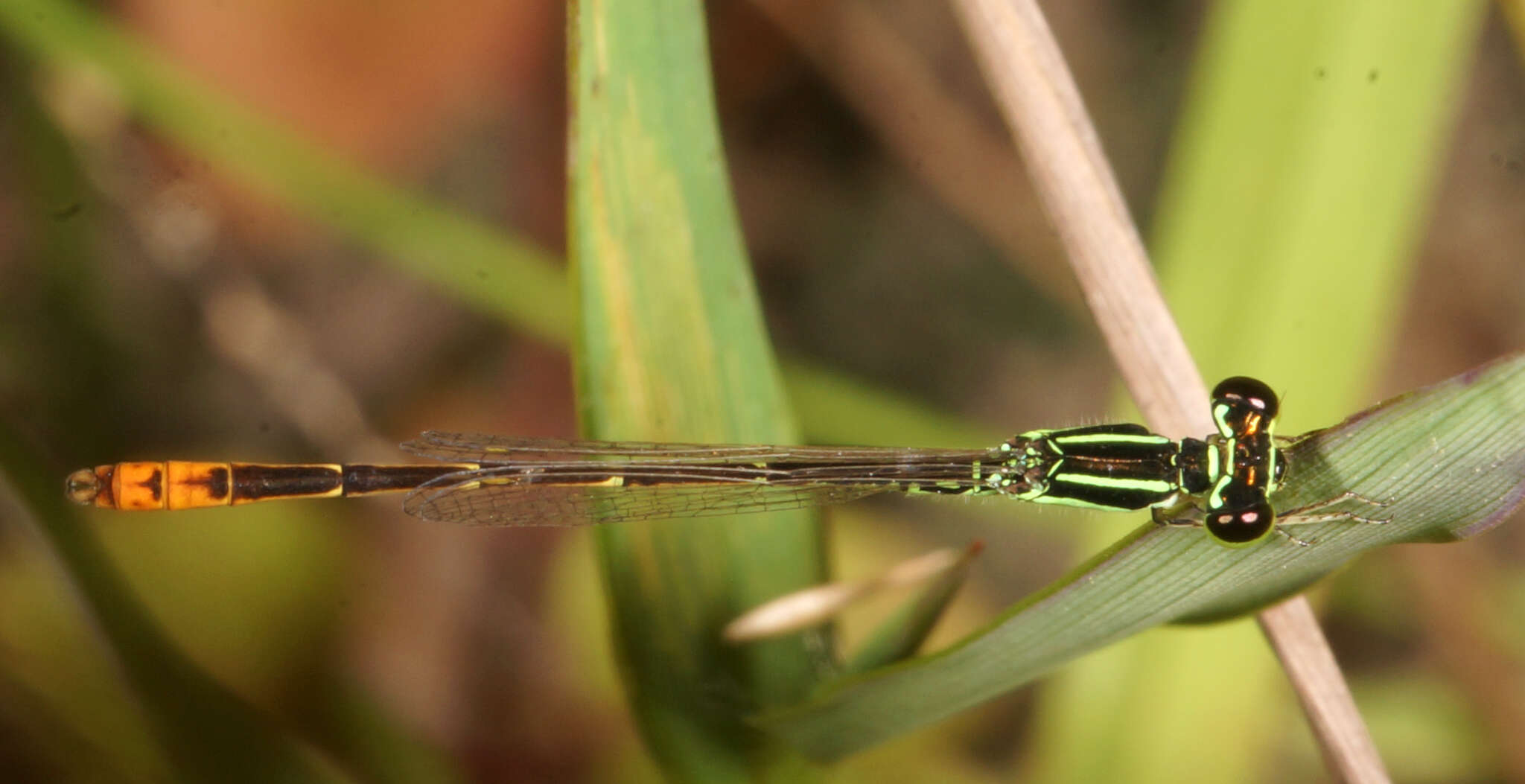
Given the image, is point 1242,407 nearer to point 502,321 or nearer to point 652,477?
point 652,477

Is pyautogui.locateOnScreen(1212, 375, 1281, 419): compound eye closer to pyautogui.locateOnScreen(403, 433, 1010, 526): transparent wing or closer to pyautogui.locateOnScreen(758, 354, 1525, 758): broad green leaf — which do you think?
pyautogui.locateOnScreen(758, 354, 1525, 758): broad green leaf

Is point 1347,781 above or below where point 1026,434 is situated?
below

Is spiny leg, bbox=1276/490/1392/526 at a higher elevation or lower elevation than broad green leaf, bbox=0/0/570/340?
lower

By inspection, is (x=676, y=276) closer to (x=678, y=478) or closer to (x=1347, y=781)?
(x=678, y=478)

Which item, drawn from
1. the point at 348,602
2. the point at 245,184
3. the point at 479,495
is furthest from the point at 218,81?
the point at 479,495

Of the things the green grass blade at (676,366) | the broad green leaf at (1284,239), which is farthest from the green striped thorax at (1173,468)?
the green grass blade at (676,366)

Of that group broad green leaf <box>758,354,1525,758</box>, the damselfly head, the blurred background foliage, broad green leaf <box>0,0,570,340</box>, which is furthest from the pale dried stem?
broad green leaf <box>0,0,570,340</box>
